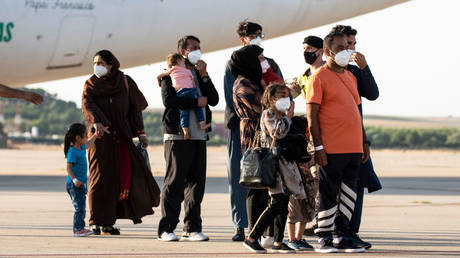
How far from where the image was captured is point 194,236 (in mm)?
9711

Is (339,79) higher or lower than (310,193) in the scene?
higher

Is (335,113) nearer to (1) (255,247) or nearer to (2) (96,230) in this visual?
(1) (255,247)

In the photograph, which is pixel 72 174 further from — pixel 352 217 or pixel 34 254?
pixel 352 217

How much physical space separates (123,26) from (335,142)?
989 centimetres

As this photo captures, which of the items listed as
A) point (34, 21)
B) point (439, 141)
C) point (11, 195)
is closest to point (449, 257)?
point (11, 195)

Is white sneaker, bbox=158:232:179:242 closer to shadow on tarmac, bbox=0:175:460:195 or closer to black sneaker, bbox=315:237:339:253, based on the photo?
black sneaker, bbox=315:237:339:253

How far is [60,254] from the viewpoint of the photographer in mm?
8359

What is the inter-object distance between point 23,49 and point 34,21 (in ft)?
1.91

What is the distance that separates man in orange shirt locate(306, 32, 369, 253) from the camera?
8.94 m

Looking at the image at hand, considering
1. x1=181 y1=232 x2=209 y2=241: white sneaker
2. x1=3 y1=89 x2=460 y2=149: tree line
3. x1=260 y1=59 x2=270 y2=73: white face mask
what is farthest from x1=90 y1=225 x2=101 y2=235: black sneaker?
x1=3 y1=89 x2=460 y2=149: tree line

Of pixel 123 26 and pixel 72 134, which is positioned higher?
pixel 123 26

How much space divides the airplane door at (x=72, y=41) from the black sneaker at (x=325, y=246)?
32.0 feet

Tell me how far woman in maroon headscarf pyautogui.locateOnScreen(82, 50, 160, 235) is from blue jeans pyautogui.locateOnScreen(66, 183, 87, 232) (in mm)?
113

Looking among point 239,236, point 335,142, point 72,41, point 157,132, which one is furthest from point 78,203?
point 157,132
